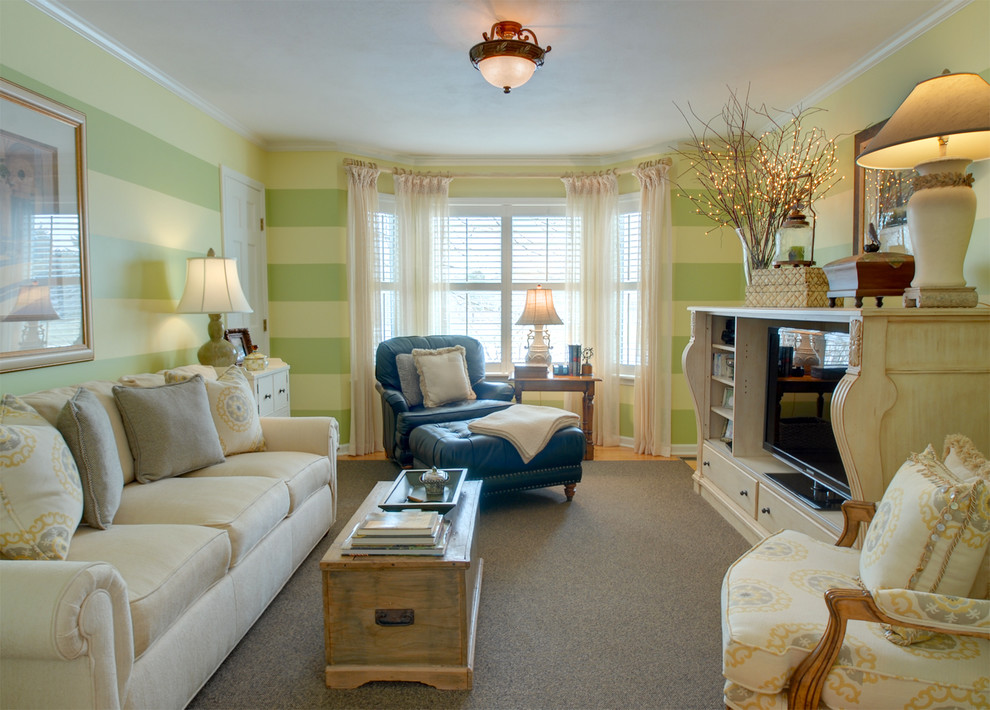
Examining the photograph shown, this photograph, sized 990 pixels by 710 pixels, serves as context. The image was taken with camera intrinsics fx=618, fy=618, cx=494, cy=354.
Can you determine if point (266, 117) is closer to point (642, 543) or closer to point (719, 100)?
point (719, 100)

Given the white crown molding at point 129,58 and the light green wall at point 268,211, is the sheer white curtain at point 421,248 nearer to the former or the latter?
the light green wall at point 268,211

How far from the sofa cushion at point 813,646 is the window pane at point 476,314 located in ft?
12.7

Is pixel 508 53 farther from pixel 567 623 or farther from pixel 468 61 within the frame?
pixel 567 623

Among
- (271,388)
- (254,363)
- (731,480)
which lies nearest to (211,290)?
(254,363)

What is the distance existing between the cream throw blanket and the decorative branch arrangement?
4.75 ft

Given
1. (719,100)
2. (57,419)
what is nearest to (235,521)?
(57,419)

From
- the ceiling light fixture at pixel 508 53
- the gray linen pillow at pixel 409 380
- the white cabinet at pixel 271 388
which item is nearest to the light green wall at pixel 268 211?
the white cabinet at pixel 271 388

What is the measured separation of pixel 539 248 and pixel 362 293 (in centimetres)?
159

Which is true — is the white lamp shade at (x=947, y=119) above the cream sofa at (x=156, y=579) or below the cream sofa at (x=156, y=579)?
above

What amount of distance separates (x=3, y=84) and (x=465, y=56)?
6.51 ft

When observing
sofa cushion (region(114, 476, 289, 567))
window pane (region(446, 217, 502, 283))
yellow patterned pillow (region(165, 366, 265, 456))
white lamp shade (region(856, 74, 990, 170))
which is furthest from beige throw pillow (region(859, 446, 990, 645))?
window pane (region(446, 217, 502, 283))

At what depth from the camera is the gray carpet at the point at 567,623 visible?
1.96 m

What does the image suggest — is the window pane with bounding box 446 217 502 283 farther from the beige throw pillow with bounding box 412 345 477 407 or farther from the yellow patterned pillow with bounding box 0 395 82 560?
the yellow patterned pillow with bounding box 0 395 82 560

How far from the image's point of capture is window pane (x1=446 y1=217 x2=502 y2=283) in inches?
214
